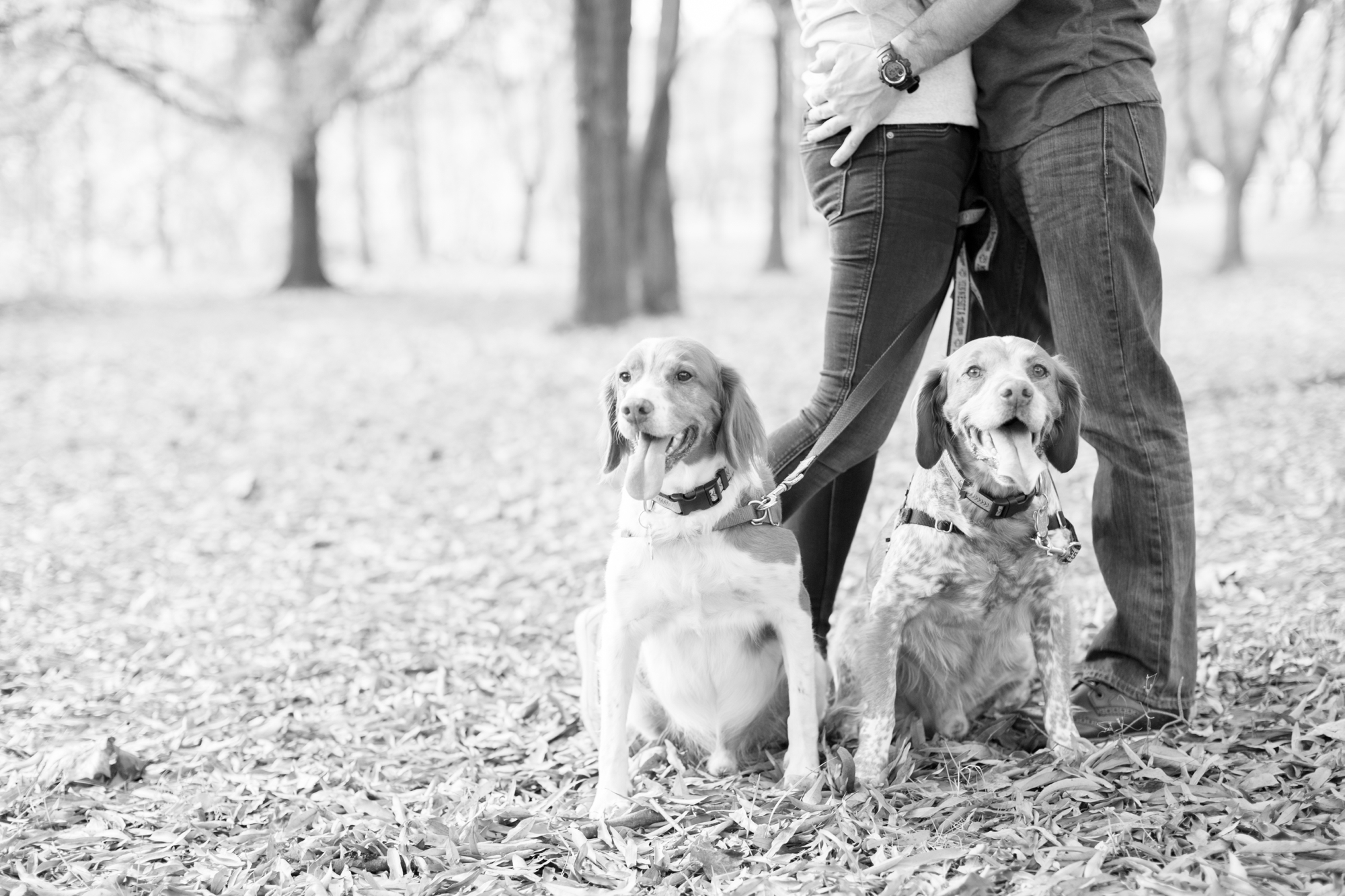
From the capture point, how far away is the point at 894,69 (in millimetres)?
2955

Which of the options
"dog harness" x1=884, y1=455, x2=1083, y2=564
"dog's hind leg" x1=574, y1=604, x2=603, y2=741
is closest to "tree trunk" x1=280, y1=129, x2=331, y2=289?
"dog's hind leg" x1=574, y1=604, x2=603, y2=741

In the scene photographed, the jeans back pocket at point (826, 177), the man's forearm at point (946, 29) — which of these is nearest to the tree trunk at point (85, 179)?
the jeans back pocket at point (826, 177)

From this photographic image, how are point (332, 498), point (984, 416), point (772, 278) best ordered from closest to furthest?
point (984, 416), point (332, 498), point (772, 278)

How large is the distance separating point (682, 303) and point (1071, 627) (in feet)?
39.6

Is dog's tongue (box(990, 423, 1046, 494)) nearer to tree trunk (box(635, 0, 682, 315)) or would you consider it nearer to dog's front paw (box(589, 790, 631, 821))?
dog's front paw (box(589, 790, 631, 821))

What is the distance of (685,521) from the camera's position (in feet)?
9.88

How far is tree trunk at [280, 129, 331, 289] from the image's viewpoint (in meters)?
19.1

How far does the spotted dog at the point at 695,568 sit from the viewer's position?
9.85 ft

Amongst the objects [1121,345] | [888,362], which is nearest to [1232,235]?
[1121,345]

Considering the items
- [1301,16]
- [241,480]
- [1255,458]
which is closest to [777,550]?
[1255,458]

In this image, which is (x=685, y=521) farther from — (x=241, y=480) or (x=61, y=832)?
(x=241, y=480)

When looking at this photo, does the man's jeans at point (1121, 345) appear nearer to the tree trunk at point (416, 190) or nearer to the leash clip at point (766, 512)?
the leash clip at point (766, 512)

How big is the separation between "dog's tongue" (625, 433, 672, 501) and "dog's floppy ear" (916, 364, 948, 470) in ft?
2.27

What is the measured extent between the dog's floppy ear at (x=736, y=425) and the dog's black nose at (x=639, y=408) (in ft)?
0.85
